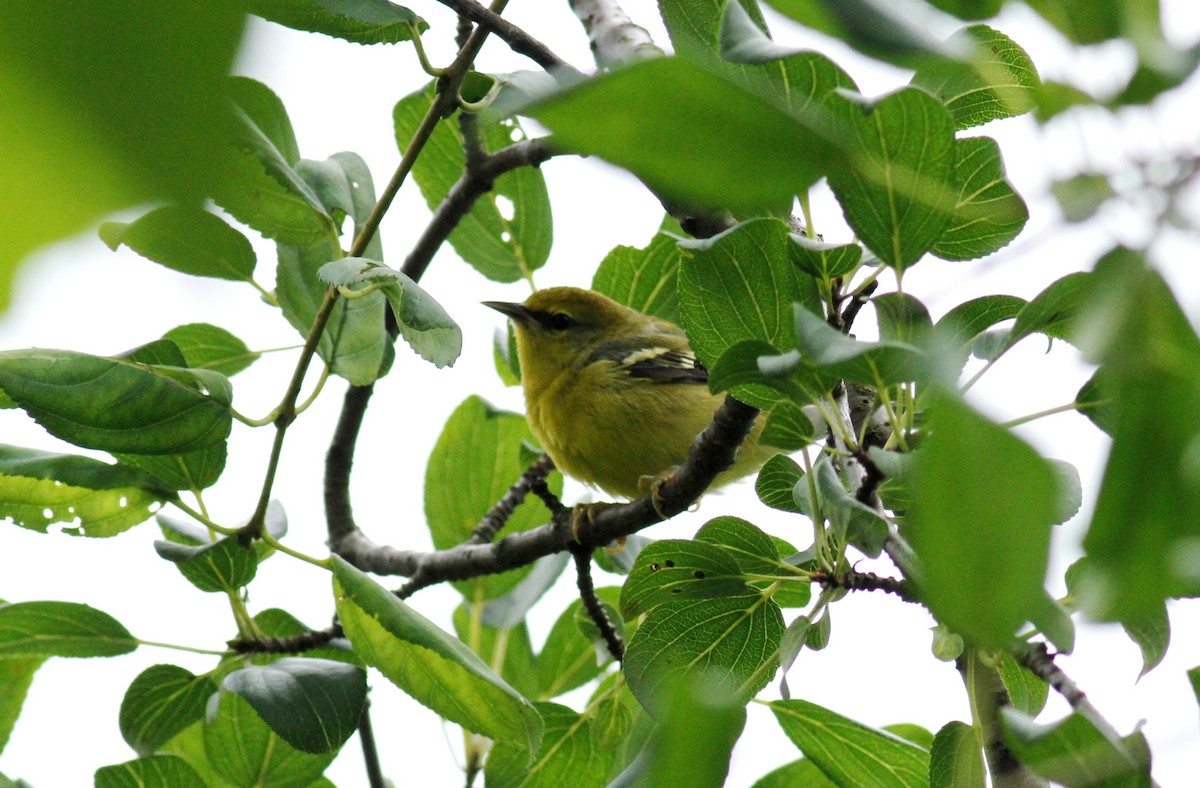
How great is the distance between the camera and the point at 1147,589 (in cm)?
50

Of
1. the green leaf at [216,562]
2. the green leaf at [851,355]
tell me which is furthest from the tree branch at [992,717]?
the green leaf at [216,562]

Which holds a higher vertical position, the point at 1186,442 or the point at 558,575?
the point at 558,575

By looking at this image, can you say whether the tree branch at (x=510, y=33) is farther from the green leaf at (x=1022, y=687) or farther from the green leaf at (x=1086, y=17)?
the green leaf at (x=1086, y=17)

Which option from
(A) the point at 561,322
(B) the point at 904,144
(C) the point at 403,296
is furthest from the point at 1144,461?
(A) the point at 561,322

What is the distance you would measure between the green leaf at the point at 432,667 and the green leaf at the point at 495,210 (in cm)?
199

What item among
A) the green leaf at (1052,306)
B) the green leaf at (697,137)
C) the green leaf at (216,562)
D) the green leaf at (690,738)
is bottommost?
the green leaf at (690,738)

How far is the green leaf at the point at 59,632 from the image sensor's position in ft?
7.81

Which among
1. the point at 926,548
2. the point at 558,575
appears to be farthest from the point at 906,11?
the point at 558,575

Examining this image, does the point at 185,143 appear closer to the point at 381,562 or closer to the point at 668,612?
the point at 668,612

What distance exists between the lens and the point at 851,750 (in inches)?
84.1

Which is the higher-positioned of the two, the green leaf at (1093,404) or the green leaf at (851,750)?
the green leaf at (1093,404)

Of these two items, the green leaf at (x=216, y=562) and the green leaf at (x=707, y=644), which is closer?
the green leaf at (x=707, y=644)

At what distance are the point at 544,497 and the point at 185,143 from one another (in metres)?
2.92

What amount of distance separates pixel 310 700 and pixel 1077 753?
1.48m
